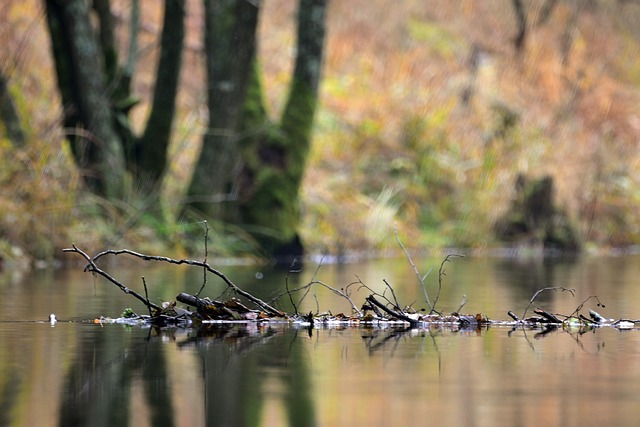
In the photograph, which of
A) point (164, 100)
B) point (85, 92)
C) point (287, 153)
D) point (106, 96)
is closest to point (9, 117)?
point (85, 92)

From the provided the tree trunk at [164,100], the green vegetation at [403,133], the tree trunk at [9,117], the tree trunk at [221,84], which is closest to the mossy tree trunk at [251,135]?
the tree trunk at [221,84]

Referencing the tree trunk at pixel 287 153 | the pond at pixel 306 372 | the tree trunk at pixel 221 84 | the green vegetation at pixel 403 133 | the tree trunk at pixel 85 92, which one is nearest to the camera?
the pond at pixel 306 372

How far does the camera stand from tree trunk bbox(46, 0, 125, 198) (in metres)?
14.5

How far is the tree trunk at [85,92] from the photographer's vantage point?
14484mm

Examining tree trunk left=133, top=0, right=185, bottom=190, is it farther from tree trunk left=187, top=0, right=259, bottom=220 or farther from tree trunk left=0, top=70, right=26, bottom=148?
tree trunk left=0, top=70, right=26, bottom=148

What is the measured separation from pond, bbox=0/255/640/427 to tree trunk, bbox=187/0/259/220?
6.52 meters

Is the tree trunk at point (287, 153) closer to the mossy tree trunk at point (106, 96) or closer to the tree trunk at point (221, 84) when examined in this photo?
the tree trunk at point (221, 84)

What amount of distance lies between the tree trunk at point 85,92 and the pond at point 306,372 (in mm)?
5886

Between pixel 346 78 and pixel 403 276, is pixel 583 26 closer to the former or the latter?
pixel 346 78

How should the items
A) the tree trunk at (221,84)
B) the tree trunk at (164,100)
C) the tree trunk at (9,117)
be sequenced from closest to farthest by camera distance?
1. the tree trunk at (9,117)
2. the tree trunk at (221,84)
3. the tree trunk at (164,100)

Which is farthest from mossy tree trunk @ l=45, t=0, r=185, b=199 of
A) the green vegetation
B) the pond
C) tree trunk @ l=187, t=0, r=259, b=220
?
the pond

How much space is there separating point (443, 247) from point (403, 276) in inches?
298

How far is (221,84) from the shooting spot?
49.7 ft

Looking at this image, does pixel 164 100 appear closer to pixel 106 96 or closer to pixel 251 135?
pixel 106 96
